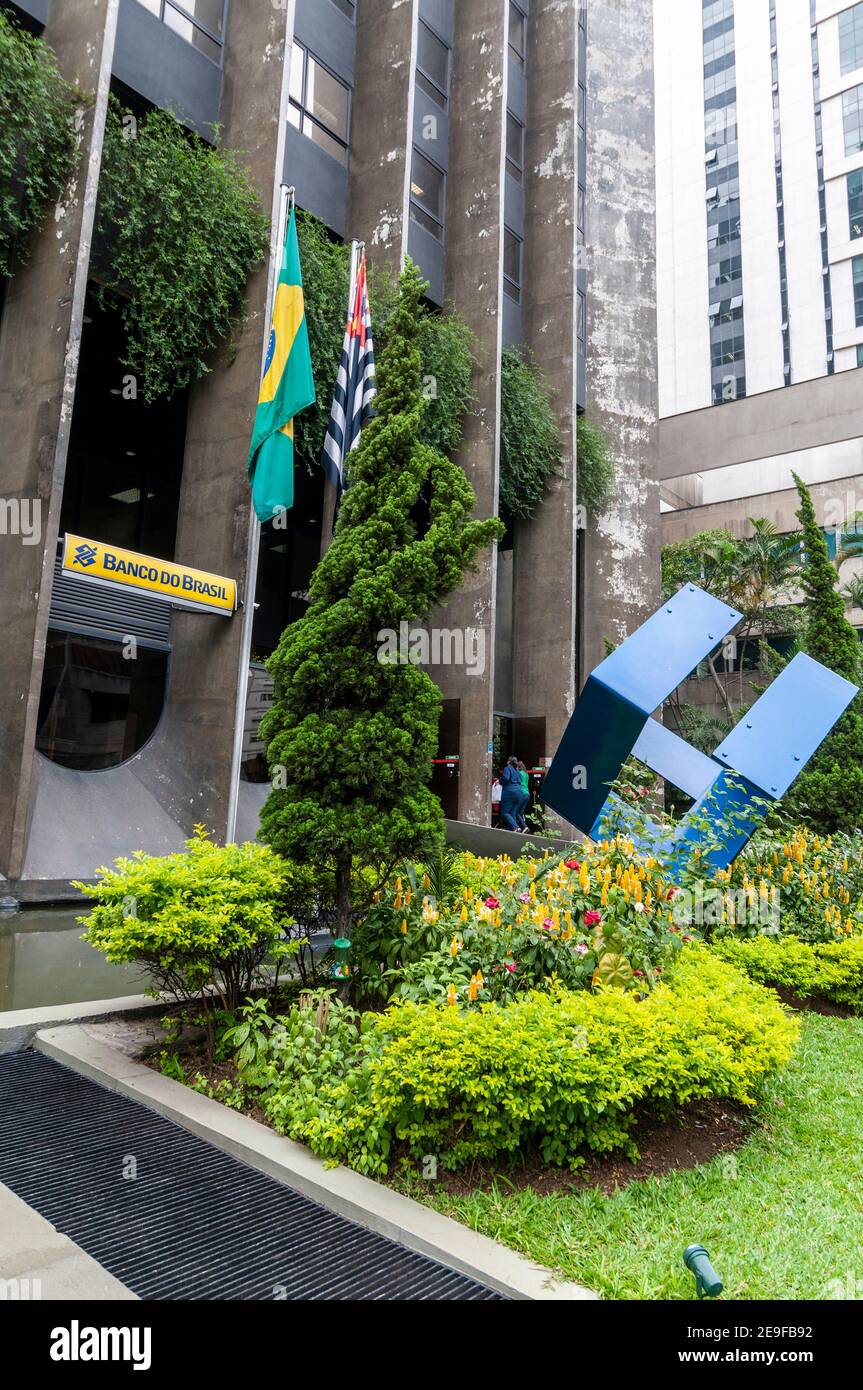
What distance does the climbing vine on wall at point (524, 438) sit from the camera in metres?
21.0

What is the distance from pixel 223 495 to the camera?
47.6 ft

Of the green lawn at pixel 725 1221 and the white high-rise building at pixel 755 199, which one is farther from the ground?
the white high-rise building at pixel 755 199

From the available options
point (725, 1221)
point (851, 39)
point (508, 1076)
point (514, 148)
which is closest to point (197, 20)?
point (514, 148)

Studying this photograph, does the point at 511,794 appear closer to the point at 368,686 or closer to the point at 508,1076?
the point at 368,686

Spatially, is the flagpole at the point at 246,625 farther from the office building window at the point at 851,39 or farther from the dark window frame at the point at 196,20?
the office building window at the point at 851,39

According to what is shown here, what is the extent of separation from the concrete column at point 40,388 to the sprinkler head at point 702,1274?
9963 mm

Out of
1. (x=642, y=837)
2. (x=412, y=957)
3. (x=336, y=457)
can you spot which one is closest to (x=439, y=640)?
(x=336, y=457)

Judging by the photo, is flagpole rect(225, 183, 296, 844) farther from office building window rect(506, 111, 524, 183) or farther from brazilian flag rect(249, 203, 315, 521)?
office building window rect(506, 111, 524, 183)

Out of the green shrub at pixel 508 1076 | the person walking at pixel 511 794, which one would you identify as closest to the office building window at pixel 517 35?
the person walking at pixel 511 794

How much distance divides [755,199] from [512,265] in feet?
147

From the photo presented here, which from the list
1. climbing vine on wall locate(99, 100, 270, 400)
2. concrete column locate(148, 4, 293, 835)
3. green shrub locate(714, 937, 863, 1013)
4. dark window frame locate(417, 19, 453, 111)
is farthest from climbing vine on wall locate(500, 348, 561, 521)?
green shrub locate(714, 937, 863, 1013)

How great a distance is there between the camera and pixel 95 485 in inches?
747

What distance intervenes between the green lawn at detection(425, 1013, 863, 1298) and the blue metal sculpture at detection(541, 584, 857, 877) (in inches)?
145
